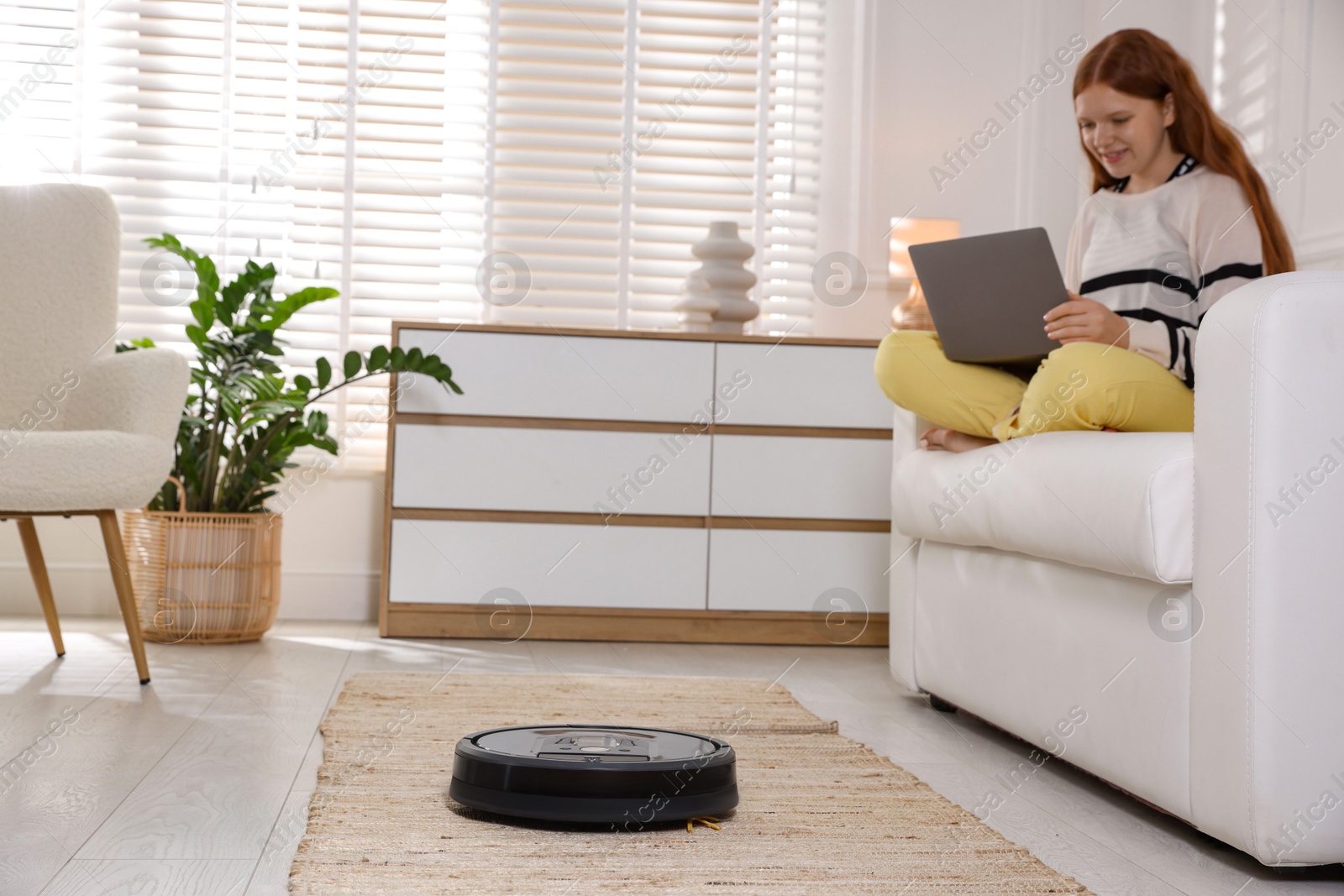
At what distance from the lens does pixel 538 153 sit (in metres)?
3.37

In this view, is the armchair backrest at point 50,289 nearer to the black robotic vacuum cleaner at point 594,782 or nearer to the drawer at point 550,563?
the drawer at point 550,563

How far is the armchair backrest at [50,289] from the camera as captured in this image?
2.35 m

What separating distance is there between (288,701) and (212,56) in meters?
2.11

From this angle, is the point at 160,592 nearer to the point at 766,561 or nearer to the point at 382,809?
the point at 766,561

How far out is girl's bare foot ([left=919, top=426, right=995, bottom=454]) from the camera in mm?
1904

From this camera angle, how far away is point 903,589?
210 centimetres

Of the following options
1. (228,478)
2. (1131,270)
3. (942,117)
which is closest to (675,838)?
(1131,270)

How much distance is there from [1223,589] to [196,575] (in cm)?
219

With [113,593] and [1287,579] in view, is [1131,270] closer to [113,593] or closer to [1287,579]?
[1287,579]

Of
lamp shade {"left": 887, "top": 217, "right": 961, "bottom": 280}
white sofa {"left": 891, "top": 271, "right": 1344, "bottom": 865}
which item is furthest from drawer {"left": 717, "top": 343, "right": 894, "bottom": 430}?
white sofa {"left": 891, "top": 271, "right": 1344, "bottom": 865}

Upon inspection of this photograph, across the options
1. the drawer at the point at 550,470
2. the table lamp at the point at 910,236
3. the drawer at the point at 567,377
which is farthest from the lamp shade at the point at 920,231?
the drawer at the point at 550,470

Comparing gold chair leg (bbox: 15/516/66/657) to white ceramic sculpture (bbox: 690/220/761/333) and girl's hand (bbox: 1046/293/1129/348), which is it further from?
girl's hand (bbox: 1046/293/1129/348)

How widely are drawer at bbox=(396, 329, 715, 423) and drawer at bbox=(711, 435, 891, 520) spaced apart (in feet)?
0.48

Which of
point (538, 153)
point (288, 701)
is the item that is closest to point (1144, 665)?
point (288, 701)
